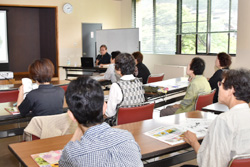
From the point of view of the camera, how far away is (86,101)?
1408 mm

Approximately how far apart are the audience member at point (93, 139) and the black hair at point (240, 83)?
2.78 feet

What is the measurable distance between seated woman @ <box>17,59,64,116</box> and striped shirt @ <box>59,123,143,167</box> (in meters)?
1.72

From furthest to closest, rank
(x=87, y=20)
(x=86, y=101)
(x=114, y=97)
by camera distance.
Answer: (x=87, y=20) < (x=114, y=97) < (x=86, y=101)

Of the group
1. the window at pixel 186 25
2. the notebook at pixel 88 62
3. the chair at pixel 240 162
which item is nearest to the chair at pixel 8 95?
the chair at pixel 240 162

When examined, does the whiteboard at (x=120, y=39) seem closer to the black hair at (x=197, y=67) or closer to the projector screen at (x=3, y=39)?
the projector screen at (x=3, y=39)

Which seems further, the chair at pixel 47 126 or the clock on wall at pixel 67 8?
the clock on wall at pixel 67 8

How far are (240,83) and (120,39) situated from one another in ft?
28.3

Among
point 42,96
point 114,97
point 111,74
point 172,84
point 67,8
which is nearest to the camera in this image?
point 42,96

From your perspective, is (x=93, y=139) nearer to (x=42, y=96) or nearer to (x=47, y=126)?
(x=47, y=126)

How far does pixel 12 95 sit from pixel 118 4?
8247mm

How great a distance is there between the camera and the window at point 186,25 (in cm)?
836

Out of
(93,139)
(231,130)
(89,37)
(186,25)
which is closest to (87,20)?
(89,37)

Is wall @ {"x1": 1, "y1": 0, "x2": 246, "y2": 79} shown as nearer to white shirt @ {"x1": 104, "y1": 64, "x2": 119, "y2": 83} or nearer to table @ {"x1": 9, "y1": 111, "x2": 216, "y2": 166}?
white shirt @ {"x1": 104, "y1": 64, "x2": 119, "y2": 83}

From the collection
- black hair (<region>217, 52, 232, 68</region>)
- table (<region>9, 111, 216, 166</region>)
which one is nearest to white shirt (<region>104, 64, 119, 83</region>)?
black hair (<region>217, 52, 232, 68</region>)
